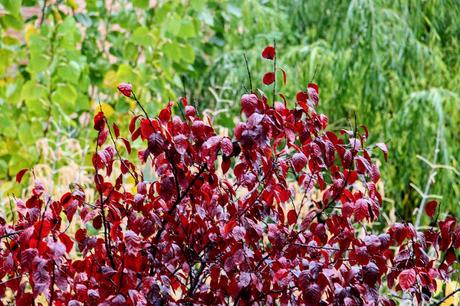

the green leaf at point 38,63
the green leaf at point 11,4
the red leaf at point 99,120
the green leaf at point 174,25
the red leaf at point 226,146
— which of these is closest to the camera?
the red leaf at point 226,146

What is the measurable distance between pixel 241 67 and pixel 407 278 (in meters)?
4.38

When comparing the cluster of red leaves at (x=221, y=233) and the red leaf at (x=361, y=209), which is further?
the red leaf at (x=361, y=209)

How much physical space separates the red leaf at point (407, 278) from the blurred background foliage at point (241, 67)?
255 cm

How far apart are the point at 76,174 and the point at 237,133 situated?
225 cm

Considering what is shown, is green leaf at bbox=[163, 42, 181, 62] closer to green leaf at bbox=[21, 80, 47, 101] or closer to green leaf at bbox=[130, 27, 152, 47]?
green leaf at bbox=[130, 27, 152, 47]

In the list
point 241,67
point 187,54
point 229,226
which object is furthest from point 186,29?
point 229,226

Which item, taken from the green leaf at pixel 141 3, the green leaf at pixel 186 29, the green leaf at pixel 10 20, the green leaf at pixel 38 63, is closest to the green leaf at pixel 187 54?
the green leaf at pixel 186 29

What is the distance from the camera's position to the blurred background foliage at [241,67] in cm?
490

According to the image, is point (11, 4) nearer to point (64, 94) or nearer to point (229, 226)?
point (64, 94)

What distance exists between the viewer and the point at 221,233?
2.14m

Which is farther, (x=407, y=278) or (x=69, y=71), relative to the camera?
(x=69, y=71)

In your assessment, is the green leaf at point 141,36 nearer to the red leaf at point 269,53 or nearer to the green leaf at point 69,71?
the green leaf at point 69,71

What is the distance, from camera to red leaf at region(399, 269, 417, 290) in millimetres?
2082

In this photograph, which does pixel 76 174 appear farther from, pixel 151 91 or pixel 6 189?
pixel 151 91
